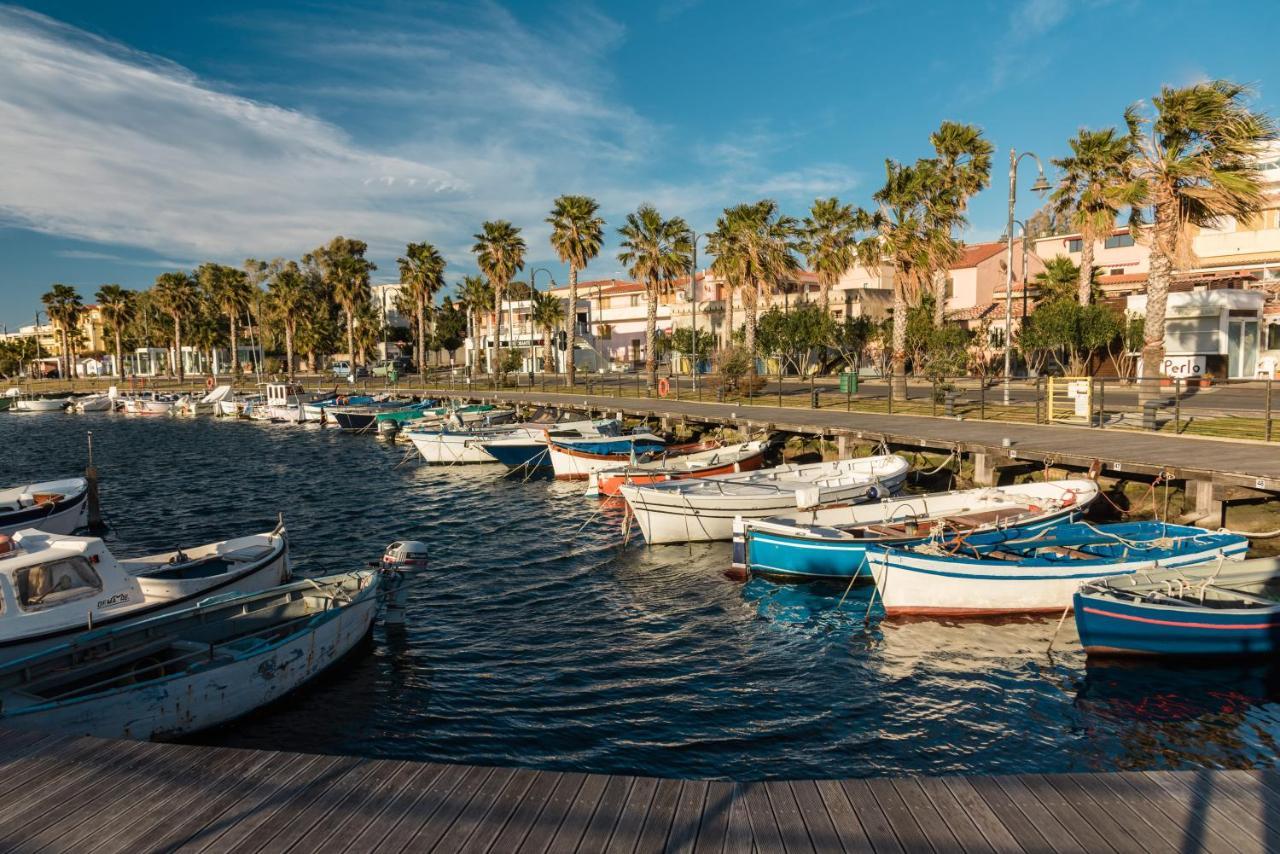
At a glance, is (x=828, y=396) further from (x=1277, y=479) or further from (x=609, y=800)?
(x=609, y=800)

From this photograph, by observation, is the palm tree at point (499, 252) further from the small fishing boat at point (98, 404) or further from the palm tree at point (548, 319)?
the small fishing boat at point (98, 404)

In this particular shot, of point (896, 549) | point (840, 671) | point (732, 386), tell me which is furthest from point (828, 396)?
point (840, 671)

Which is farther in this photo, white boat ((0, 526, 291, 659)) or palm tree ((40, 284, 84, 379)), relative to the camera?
palm tree ((40, 284, 84, 379))

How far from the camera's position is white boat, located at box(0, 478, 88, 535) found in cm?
2403

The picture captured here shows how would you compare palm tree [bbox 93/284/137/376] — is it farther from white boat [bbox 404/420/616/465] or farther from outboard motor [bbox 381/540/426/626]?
outboard motor [bbox 381/540/426/626]

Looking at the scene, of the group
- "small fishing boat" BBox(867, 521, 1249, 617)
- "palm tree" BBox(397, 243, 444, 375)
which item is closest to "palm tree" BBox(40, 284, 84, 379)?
"palm tree" BBox(397, 243, 444, 375)

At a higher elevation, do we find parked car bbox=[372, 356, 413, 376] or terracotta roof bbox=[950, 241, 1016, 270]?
terracotta roof bbox=[950, 241, 1016, 270]

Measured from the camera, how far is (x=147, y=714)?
11586mm

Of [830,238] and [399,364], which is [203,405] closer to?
[399,364]

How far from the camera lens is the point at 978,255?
73.6 meters

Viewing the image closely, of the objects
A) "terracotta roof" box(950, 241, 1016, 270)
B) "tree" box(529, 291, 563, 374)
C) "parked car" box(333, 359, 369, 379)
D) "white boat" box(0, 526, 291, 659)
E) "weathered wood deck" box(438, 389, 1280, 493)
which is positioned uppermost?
"terracotta roof" box(950, 241, 1016, 270)

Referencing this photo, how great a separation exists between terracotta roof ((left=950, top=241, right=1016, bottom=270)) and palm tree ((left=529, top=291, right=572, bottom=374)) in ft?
147

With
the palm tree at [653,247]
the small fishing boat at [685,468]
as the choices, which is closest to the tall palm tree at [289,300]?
the palm tree at [653,247]

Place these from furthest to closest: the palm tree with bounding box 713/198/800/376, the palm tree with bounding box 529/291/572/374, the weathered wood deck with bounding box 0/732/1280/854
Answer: the palm tree with bounding box 529/291/572/374, the palm tree with bounding box 713/198/800/376, the weathered wood deck with bounding box 0/732/1280/854
